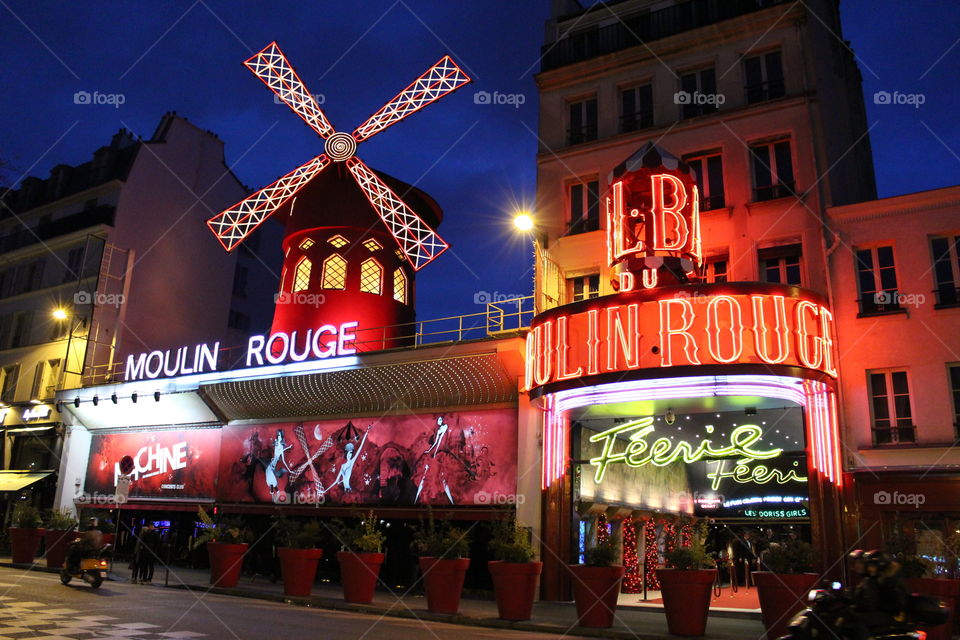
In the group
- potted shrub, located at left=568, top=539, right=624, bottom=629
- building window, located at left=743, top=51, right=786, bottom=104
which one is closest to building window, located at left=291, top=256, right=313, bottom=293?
building window, located at left=743, top=51, right=786, bottom=104

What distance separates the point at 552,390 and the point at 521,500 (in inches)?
120

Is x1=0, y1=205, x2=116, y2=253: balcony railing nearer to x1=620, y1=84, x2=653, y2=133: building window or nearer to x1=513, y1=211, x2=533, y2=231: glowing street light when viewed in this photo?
x1=513, y1=211, x2=533, y2=231: glowing street light

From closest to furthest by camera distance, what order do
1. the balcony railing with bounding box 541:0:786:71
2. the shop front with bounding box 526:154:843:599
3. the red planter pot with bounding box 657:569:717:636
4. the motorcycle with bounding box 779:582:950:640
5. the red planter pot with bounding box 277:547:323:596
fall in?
the motorcycle with bounding box 779:582:950:640 → the red planter pot with bounding box 657:569:717:636 → the shop front with bounding box 526:154:843:599 → the red planter pot with bounding box 277:547:323:596 → the balcony railing with bounding box 541:0:786:71

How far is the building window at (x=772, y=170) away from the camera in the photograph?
14906 mm

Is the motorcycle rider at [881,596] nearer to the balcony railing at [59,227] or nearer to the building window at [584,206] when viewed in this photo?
the building window at [584,206]

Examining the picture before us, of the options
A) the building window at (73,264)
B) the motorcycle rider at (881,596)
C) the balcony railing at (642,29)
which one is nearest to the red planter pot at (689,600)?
the motorcycle rider at (881,596)

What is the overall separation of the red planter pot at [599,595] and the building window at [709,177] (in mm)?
7735

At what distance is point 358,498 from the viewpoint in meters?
17.7

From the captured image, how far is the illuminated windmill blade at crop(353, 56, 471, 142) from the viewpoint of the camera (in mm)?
23078

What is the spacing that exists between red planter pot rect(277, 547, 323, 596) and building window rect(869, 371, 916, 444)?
1008cm

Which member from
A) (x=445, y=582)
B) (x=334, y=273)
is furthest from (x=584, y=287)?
(x=334, y=273)

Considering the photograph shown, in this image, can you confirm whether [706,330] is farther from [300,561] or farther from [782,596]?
[300,561]
